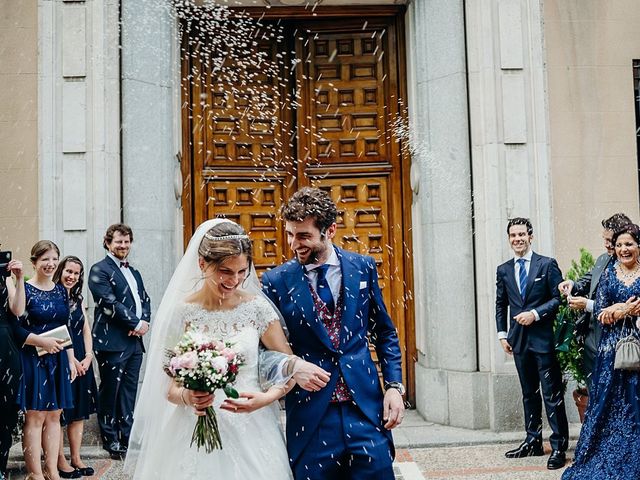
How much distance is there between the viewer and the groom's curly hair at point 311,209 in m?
3.78

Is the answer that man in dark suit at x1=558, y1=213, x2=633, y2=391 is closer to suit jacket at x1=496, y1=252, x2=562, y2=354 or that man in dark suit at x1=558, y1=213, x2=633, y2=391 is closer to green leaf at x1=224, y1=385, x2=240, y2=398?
suit jacket at x1=496, y1=252, x2=562, y2=354

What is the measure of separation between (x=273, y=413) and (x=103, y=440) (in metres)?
4.41

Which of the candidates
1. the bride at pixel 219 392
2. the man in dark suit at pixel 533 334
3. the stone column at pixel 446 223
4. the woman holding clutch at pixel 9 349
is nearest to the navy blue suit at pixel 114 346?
the woman holding clutch at pixel 9 349

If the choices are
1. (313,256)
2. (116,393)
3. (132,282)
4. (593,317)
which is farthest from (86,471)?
(593,317)

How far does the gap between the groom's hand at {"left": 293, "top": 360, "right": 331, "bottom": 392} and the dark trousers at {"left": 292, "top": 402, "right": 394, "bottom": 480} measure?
0.72 feet

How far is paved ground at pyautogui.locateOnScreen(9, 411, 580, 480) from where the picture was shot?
22.9ft

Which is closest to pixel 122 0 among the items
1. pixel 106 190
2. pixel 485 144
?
pixel 106 190

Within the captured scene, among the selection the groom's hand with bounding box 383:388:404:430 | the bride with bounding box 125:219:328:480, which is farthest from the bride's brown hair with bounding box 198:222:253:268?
the groom's hand with bounding box 383:388:404:430

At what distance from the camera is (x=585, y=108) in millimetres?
9195

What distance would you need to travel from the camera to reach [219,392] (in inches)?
158

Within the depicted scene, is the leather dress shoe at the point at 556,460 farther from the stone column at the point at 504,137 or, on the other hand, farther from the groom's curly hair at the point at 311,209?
the groom's curly hair at the point at 311,209

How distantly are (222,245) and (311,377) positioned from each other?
2.74ft

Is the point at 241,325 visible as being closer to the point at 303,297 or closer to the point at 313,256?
the point at 303,297

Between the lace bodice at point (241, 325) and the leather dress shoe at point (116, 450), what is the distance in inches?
169
